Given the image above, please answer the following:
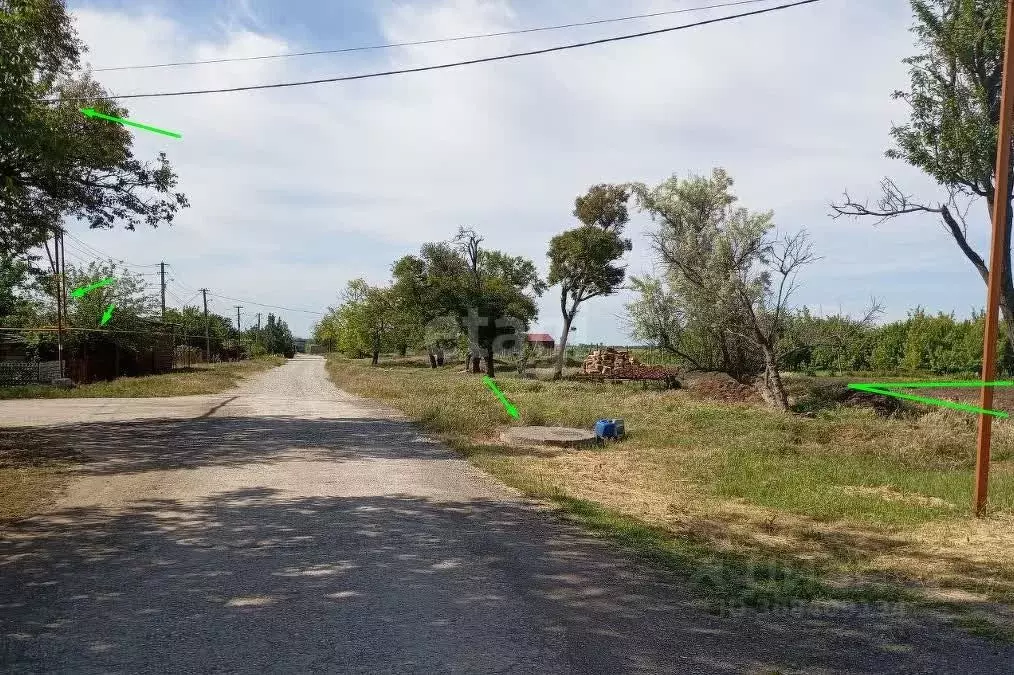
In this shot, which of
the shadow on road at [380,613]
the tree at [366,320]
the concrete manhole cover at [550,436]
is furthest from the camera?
the tree at [366,320]

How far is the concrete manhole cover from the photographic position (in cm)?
1250

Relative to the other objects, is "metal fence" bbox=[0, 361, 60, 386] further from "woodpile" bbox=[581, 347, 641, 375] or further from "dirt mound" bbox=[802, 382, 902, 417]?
"dirt mound" bbox=[802, 382, 902, 417]

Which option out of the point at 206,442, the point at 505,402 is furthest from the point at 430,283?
the point at 206,442

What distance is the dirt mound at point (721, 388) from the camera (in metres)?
21.2

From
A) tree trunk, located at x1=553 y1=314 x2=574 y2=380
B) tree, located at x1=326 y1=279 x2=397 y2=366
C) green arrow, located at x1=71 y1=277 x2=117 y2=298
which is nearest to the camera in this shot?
green arrow, located at x1=71 y1=277 x2=117 y2=298

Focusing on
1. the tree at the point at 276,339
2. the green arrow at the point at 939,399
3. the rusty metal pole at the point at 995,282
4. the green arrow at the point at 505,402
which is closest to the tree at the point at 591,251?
the green arrow at the point at 505,402

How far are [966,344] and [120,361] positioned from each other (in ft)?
131

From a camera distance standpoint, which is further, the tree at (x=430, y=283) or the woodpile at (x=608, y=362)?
the tree at (x=430, y=283)

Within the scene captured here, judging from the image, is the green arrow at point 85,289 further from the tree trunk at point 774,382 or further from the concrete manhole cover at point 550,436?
the tree trunk at point 774,382

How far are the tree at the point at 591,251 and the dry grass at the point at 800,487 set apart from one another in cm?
1953

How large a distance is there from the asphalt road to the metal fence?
23.0 metres

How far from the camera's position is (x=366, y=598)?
461 cm

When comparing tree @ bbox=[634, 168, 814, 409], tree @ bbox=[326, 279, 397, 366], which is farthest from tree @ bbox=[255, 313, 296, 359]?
tree @ bbox=[634, 168, 814, 409]

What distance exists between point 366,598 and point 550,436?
8.36 meters
